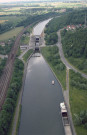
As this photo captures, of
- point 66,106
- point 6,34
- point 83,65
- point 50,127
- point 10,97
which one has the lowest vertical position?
point 50,127

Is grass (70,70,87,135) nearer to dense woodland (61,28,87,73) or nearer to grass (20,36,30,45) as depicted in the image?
dense woodland (61,28,87,73)

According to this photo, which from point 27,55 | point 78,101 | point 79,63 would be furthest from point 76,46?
point 78,101

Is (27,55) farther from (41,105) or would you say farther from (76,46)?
(41,105)

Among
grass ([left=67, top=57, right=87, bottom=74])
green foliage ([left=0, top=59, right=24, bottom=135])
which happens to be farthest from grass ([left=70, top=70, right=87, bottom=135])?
green foliage ([left=0, top=59, right=24, bottom=135])

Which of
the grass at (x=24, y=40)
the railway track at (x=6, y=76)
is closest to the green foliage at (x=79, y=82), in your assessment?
the railway track at (x=6, y=76)

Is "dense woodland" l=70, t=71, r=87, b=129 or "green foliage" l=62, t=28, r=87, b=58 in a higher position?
"green foliage" l=62, t=28, r=87, b=58

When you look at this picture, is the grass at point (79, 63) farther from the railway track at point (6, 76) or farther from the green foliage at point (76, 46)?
the railway track at point (6, 76)

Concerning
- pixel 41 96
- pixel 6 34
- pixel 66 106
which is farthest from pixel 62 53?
pixel 6 34

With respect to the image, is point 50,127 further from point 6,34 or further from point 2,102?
point 6,34
